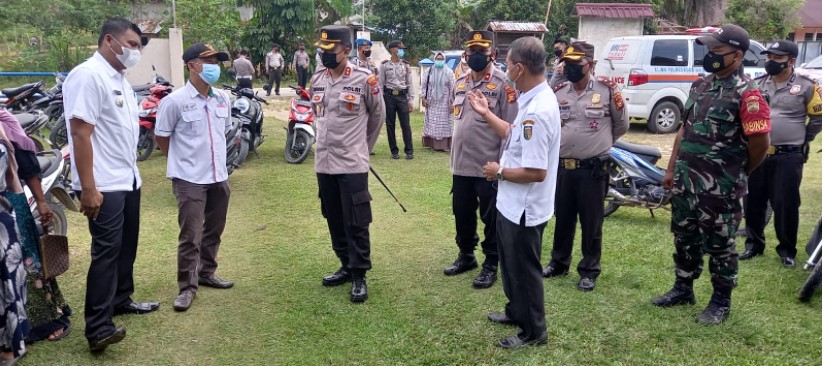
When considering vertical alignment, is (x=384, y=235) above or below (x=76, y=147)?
below

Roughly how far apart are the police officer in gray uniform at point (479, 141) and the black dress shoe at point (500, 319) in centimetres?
54

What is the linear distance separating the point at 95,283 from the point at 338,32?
1.99 metres

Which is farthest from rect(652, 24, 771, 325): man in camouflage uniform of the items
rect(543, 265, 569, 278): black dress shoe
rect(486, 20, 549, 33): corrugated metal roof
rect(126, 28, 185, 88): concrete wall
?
rect(486, 20, 549, 33): corrugated metal roof

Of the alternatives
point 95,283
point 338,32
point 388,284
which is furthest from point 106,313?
point 338,32

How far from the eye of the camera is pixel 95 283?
3178mm

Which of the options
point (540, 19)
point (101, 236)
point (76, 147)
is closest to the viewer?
point (76, 147)

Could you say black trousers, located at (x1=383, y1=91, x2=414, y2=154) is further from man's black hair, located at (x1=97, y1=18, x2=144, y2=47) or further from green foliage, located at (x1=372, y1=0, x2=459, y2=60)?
green foliage, located at (x1=372, y1=0, x2=459, y2=60)

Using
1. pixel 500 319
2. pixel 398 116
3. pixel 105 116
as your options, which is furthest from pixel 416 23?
pixel 105 116

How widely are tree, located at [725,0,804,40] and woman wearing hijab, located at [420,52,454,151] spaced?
1550 cm

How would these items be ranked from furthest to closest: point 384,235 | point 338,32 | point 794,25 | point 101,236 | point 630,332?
1. point 794,25
2. point 384,235
3. point 338,32
4. point 630,332
5. point 101,236

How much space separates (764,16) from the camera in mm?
20703

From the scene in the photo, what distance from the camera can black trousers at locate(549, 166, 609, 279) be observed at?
4125 mm

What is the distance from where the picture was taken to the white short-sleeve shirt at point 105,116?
9.77 feet

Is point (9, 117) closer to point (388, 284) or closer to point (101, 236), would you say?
point (101, 236)
